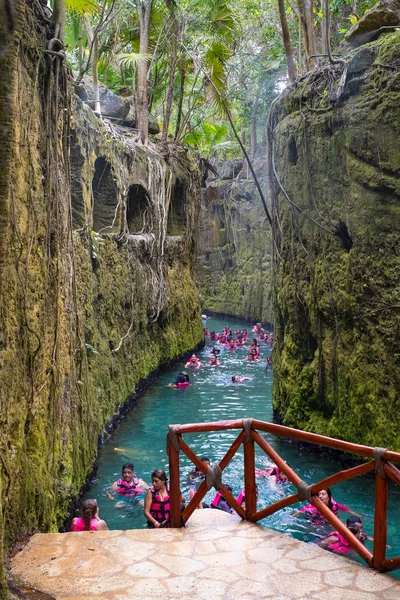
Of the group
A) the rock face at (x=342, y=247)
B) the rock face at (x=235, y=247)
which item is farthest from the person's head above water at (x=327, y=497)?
the rock face at (x=235, y=247)

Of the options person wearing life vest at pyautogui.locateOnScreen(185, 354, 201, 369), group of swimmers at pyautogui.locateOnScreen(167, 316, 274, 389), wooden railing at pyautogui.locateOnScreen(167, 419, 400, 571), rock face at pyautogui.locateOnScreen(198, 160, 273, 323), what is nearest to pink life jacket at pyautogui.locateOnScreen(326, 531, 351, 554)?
wooden railing at pyautogui.locateOnScreen(167, 419, 400, 571)

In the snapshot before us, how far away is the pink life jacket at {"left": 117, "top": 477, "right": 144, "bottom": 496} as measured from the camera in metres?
8.05

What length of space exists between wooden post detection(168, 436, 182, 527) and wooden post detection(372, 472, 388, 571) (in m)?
1.69

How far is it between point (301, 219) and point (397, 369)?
126 inches

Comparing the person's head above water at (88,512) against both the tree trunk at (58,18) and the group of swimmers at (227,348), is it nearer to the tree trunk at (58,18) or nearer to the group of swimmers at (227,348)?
the tree trunk at (58,18)

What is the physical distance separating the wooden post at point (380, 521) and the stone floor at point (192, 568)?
106 millimetres

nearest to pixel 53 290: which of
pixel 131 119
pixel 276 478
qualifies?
pixel 276 478

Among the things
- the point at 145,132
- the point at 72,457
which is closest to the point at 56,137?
the point at 72,457

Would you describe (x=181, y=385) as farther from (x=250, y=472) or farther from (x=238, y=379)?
(x=250, y=472)

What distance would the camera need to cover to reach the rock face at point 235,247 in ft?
86.8

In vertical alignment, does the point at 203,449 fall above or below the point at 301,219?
below

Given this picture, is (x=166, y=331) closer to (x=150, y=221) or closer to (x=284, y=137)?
(x=150, y=221)

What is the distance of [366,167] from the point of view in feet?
26.7

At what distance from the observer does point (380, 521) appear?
3998 millimetres
